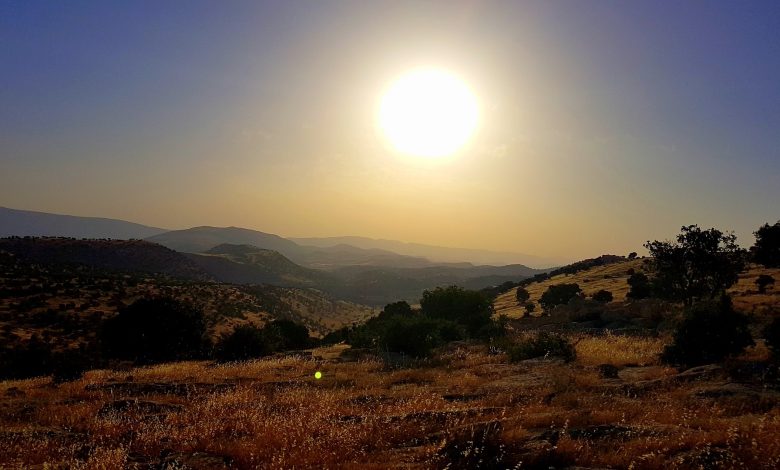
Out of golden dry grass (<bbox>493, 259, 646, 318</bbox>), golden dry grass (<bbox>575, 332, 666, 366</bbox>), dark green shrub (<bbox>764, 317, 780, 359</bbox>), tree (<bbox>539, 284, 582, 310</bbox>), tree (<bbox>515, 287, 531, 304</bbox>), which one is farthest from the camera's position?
tree (<bbox>515, 287, 531, 304</bbox>)

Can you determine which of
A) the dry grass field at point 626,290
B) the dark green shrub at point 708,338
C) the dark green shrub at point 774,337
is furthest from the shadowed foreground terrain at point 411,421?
the dry grass field at point 626,290

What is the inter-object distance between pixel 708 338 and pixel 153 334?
33896mm

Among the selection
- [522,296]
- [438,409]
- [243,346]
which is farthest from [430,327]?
[522,296]

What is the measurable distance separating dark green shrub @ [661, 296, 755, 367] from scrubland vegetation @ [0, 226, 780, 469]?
0.16 ft

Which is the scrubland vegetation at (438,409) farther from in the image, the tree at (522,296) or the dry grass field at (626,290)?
the tree at (522,296)

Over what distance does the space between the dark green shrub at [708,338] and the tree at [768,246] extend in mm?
43651

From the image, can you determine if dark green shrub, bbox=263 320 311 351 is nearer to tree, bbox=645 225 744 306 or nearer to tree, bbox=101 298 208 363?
tree, bbox=101 298 208 363

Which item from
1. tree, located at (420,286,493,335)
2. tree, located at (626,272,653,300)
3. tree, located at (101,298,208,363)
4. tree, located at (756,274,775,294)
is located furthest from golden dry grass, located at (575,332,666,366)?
tree, located at (626,272,653,300)

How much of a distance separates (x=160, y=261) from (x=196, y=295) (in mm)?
70056

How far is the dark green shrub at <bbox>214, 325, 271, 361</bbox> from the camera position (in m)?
28.7

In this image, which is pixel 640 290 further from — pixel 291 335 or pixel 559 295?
pixel 291 335

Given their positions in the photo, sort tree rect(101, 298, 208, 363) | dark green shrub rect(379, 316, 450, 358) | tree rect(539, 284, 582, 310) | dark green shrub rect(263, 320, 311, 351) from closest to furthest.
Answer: dark green shrub rect(379, 316, 450, 358)
tree rect(101, 298, 208, 363)
dark green shrub rect(263, 320, 311, 351)
tree rect(539, 284, 582, 310)

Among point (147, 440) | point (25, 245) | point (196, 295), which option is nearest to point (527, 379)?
point (147, 440)

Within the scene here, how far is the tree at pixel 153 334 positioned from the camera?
32.7 meters
